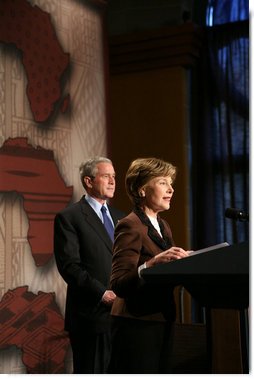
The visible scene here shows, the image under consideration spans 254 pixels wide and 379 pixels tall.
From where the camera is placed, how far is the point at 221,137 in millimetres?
6152

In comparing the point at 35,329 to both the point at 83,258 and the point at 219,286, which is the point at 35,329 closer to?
the point at 83,258

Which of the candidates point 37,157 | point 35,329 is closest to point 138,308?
point 35,329

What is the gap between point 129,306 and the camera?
235cm

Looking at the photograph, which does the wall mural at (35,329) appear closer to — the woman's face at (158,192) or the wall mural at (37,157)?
the wall mural at (37,157)

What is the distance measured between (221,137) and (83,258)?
2.62 metres

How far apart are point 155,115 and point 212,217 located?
Answer: 3.29 ft

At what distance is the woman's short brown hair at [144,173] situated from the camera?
8.12 ft

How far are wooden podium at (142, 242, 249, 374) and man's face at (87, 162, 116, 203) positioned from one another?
1.90 metres

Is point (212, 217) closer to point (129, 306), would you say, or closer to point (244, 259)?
point (129, 306)

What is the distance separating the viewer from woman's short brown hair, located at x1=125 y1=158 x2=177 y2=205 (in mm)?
2475

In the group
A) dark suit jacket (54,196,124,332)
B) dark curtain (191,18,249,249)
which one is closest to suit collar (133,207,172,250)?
dark suit jacket (54,196,124,332)

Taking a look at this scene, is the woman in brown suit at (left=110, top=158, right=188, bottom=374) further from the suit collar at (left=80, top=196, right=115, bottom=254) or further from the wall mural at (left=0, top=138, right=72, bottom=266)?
the wall mural at (left=0, top=138, right=72, bottom=266)

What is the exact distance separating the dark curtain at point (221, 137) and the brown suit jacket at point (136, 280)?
3.70 m

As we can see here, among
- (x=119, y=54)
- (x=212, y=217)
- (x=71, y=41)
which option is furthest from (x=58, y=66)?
(x=212, y=217)
